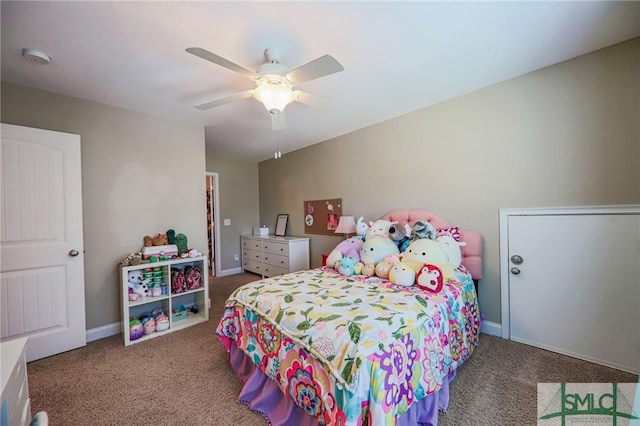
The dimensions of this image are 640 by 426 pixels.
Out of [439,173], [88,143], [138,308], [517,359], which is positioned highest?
[88,143]

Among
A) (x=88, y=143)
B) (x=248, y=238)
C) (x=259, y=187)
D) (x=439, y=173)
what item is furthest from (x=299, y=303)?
(x=259, y=187)

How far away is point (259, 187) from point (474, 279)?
4310 millimetres

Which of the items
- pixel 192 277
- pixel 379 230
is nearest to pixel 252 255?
pixel 192 277

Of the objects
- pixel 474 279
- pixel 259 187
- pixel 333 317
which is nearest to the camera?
pixel 333 317

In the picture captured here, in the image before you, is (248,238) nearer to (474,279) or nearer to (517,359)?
(474,279)

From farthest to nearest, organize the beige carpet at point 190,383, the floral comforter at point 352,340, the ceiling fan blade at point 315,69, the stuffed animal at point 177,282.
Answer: the stuffed animal at point 177,282, the beige carpet at point 190,383, the ceiling fan blade at point 315,69, the floral comforter at point 352,340

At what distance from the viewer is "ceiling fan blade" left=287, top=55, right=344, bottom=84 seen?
1468 millimetres

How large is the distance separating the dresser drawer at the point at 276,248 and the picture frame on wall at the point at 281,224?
1.35ft

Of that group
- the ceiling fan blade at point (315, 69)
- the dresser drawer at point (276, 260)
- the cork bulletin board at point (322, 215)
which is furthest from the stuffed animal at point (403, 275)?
the dresser drawer at point (276, 260)

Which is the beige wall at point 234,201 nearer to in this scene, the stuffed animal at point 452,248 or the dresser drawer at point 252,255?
the dresser drawer at point 252,255

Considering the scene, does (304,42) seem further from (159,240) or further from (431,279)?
(159,240)

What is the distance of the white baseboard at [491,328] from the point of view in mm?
2467

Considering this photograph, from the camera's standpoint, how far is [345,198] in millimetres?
3809

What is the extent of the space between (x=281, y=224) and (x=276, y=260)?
2.67 ft
